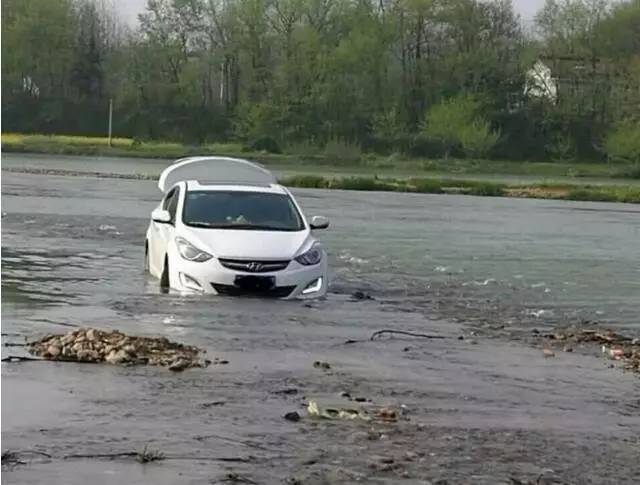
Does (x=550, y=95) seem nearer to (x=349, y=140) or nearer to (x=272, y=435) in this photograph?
(x=349, y=140)

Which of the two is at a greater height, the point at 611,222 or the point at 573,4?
the point at 573,4

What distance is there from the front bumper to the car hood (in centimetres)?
17

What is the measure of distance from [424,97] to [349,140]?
334 inches

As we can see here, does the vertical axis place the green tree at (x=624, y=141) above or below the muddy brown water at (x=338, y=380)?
below

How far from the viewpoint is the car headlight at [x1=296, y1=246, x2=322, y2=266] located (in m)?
17.0

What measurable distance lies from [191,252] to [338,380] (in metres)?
5.86

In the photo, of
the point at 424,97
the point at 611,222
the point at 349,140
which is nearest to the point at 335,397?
the point at 611,222

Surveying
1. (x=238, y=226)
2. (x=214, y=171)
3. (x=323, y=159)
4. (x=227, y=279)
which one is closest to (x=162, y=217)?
(x=238, y=226)

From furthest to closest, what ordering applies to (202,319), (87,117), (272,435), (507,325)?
1. (87,117)
2. (507,325)
3. (202,319)
4. (272,435)

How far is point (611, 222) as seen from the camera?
4356 centimetres

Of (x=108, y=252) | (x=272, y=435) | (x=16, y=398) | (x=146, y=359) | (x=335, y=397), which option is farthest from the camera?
(x=108, y=252)

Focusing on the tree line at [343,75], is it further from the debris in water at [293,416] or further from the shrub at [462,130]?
the debris in water at [293,416]

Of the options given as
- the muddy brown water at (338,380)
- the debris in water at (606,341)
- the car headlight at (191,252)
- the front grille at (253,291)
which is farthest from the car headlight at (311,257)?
the debris in water at (606,341)

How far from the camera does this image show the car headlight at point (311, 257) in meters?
17.0
